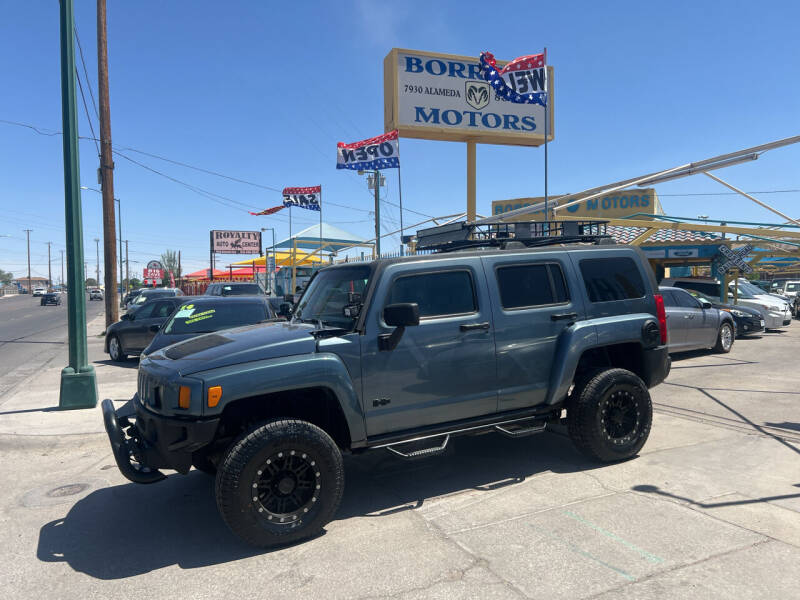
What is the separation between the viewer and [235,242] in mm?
37938

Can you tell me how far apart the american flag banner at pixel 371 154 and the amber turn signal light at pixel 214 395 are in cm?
1141

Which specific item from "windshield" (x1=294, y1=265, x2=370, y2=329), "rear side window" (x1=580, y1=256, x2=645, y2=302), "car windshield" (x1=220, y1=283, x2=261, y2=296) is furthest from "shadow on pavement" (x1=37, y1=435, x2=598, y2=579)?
"car windshield" (x1=220, y1=283, x2=261, y2=296)

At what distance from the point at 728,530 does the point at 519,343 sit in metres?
1.94

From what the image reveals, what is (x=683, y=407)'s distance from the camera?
758cm

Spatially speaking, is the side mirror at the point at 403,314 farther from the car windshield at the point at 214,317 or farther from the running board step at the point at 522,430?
the car windshield at the point at 214,317

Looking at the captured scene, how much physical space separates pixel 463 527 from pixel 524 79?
8.36m

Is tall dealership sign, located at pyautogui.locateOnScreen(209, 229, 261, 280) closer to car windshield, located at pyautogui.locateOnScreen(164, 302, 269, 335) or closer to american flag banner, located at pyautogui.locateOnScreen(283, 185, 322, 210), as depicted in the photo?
american flag banner, located at pyautogui.locateOnScreen(283, 185, 322, 210)

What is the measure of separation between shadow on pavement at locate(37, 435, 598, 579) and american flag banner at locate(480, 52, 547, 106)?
637 centimetres

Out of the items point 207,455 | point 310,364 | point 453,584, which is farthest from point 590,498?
point 207,455

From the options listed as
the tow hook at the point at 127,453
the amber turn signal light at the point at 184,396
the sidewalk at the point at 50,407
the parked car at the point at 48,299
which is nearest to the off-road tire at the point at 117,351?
the sidewalk at the point at 50,407

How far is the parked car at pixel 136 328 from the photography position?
1311cm

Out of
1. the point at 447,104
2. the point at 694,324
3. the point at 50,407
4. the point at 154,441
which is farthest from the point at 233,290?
the point at 154,441

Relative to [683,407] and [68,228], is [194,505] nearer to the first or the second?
[68,228]

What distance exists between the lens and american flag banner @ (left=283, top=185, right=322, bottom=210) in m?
25.1
